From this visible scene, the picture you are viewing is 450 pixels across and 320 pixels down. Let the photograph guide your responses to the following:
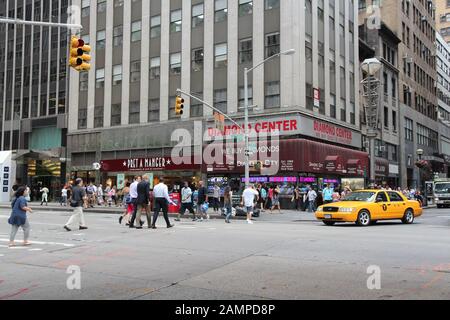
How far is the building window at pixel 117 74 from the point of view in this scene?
141 ft

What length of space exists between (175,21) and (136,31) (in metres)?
4.32

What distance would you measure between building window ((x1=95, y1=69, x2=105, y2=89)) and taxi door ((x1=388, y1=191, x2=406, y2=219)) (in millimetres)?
31212

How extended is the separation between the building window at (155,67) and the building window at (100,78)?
5679 mm

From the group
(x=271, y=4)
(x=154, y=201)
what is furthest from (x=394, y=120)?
(x=154, y=201)

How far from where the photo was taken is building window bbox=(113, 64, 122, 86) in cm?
4300

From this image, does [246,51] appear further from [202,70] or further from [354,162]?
[354,162]

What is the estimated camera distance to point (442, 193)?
39.4 metres

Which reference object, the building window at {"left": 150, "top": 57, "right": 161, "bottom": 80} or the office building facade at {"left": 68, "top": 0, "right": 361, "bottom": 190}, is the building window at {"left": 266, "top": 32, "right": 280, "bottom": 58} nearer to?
the office building facade at {"left": 68, "top": 0, "right": 361, "bottom": 190}

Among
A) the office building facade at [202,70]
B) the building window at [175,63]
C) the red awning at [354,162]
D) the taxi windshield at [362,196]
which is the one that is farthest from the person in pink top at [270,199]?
the building window at [175,63]

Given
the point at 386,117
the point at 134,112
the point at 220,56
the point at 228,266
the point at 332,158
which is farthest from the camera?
the point at 386,117

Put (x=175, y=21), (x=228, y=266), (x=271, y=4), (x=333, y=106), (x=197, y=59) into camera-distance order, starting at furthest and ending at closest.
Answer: (x=175, y=21) → (x=333, y=106) → (x=197, y=59) → (x=271, y=4) → (x=228, y=266)

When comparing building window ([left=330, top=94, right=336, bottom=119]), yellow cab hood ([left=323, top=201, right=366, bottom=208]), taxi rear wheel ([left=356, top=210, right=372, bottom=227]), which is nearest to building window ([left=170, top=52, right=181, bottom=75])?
building window ([left=330, top=94, right=336, bottom=119])

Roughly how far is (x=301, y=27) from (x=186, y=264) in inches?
1110
